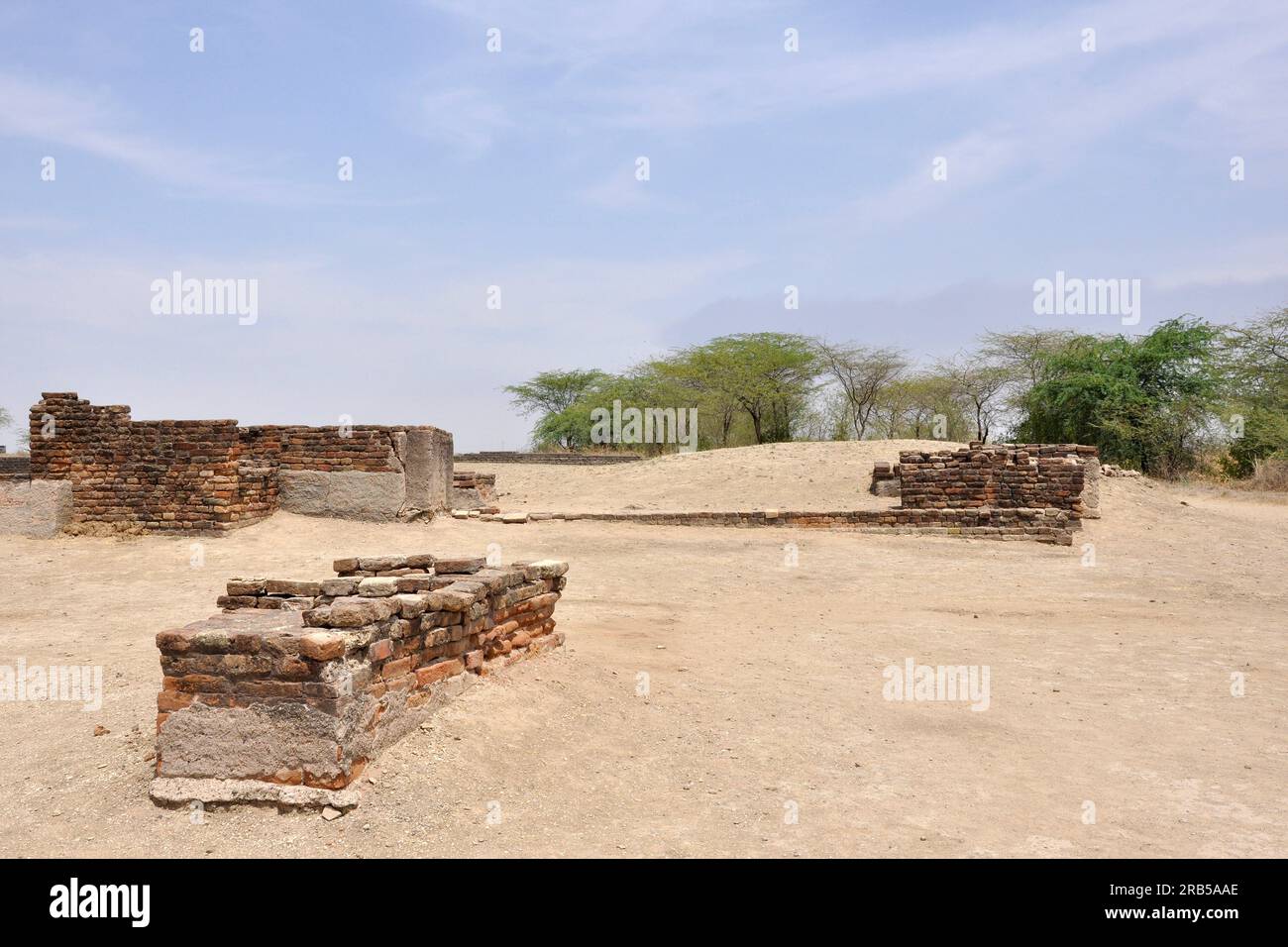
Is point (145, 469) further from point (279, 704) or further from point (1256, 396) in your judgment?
point (1256, 396)

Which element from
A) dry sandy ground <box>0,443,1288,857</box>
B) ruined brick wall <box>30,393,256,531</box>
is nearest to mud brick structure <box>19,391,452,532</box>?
ruined brick wall <box>30,393,256,531</box>

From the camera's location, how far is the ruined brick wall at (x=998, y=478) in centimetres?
1384

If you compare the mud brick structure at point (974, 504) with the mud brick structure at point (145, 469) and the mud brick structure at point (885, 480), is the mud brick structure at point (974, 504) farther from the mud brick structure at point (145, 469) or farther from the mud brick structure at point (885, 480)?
the mud brick structure at point (145, 469)

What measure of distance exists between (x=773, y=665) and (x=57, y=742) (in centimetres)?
417

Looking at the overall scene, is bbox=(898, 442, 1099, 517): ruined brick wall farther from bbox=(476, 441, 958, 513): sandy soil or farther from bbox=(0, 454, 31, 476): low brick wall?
bbox=(0, 454, 31, 476): low brick wall

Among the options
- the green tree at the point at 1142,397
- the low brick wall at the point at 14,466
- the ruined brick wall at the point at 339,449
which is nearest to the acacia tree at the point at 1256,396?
the green tree at the point at 1142,397

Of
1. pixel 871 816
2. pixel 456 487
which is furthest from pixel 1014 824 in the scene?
pixel 456 487

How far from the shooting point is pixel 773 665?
6395 millimetres

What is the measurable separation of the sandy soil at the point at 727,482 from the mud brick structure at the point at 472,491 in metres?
0.84

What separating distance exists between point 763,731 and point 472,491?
37.4ft

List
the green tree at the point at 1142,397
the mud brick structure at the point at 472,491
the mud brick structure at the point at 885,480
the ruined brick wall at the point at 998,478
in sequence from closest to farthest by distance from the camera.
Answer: the ruined brick wall at the point at 998,478 → the mud brick structure at the point at 472,491 → the mud brick structure at the point at 885,480 → the green tree at the point at 1142,397

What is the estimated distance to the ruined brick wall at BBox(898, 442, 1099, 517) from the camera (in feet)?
45.4

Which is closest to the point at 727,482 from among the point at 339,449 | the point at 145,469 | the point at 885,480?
the point at 885,480

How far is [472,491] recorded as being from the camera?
15.7 meters
